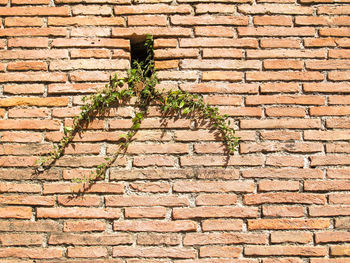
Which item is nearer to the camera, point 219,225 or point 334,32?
point 219,225

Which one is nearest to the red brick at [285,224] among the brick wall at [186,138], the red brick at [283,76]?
the brick wall at [186,138]

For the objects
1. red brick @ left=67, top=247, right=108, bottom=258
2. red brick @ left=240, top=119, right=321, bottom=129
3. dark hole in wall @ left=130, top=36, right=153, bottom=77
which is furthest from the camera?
dark hole in wall @ left=130, top=36, right=153, bottom=77

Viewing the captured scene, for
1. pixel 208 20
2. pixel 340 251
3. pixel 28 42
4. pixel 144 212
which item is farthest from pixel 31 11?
pixel 340 251

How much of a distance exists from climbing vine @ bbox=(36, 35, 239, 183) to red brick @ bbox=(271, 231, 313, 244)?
25.3 inches

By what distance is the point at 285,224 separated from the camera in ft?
7.61

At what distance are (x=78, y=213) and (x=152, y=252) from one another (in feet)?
1.83

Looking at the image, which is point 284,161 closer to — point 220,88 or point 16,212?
point 220,88

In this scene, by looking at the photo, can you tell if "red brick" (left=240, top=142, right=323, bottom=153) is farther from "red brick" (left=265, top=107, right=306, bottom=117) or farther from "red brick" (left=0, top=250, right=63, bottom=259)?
"red brick" (left=0, top=250, right=63, bottom=259)

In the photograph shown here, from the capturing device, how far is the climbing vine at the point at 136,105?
236 centimetres

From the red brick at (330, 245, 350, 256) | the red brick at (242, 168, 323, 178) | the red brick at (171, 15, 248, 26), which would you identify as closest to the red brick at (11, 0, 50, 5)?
the red brick at (171, 15, 248, 26)

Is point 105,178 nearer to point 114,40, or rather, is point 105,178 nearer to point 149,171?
point 149,171

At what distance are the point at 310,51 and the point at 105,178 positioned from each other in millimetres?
1695

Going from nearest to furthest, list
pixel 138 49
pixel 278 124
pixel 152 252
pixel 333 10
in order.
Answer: pixel 152 252
pixel 278 124
pixel 333 10
pixel 138 49

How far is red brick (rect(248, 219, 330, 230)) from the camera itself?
2.32 meters
